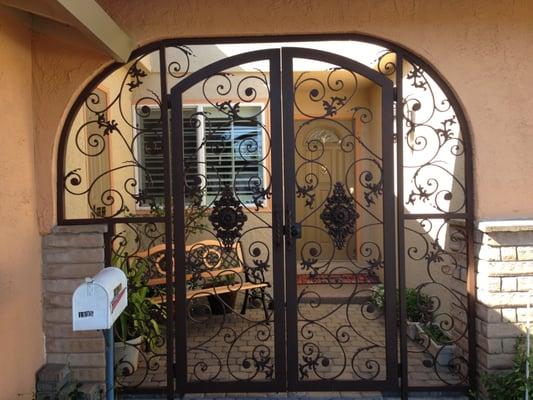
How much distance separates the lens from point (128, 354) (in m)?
3.74

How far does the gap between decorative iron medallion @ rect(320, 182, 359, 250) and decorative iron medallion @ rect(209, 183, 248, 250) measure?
61 cm

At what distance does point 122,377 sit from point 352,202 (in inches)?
87.2

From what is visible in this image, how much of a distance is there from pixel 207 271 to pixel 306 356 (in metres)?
1.00

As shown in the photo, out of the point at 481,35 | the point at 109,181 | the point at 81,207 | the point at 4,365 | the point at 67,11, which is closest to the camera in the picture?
the point at 67,11

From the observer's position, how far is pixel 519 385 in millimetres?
2859

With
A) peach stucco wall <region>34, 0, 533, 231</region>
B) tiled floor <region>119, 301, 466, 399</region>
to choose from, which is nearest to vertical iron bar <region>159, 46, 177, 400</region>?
tiled floor <region>119, 301, 466, 399</region>

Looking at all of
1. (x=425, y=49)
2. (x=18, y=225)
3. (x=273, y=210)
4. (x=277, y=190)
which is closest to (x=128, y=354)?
(x=18, y=225)

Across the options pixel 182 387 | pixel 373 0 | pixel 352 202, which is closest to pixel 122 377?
pixel 182 387

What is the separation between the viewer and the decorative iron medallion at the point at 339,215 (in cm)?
326

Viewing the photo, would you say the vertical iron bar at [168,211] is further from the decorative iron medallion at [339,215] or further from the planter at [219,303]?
the planter at [219,303]

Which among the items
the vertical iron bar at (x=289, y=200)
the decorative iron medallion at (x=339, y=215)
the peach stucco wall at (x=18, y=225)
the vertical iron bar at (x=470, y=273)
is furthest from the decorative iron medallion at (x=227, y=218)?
the vertical iron bar at (x=470, y=273)

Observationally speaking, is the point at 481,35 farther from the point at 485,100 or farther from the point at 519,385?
the point at 519,385

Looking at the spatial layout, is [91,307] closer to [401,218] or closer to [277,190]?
[277,190]

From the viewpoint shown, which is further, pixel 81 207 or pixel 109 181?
pixel 109 181
